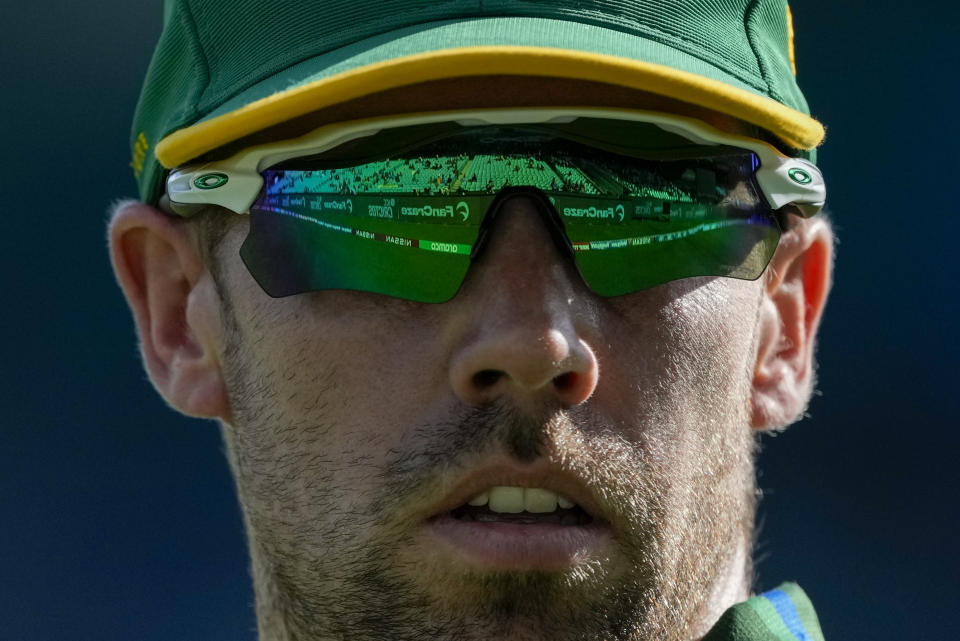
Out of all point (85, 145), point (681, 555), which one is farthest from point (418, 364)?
point (85, 145)

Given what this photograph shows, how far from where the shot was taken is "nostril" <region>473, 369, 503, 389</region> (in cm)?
180

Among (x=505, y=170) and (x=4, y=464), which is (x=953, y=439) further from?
(x=4, y=464)

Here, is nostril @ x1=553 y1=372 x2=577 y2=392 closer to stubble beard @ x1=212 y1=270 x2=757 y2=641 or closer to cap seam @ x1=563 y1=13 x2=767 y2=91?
stubble beard @ x1=212 y1=270 x2=757 y2=641

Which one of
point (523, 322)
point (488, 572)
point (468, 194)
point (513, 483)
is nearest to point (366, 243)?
point (468, 194)

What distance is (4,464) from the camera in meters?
4.45

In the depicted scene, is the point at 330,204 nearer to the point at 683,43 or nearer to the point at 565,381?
the point at 565,381

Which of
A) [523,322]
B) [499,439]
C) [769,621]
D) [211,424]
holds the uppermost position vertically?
[211,424]

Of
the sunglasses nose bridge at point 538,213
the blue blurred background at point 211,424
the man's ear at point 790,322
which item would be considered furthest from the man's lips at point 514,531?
the blue blurred background at point 211,424

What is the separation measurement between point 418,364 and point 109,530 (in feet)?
9.86

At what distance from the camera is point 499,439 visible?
1.79 m

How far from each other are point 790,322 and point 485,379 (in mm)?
886

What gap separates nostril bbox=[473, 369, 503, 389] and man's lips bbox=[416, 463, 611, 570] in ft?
0.43

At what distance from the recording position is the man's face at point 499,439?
1811 millimetres

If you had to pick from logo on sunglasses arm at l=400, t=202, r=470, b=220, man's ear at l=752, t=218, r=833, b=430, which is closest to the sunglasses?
logo on sunglasses arm at l=400, t=202, r=470, b=220
